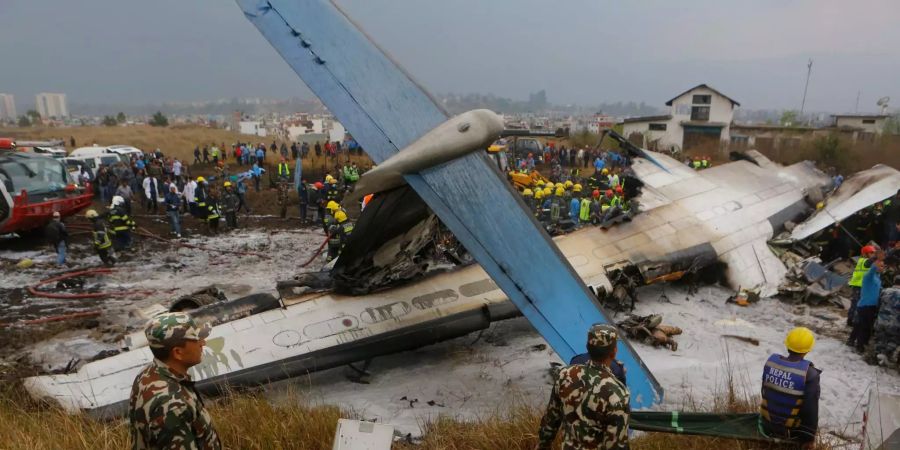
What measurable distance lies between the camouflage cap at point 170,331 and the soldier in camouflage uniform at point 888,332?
887 centimetres

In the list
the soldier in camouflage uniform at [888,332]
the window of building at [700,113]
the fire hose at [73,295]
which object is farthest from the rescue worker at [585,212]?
the window of building at [700,113]

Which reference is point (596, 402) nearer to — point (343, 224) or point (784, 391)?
point (784, 391)

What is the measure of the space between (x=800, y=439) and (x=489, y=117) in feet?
13.0

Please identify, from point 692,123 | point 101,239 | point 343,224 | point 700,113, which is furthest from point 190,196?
point 700,113

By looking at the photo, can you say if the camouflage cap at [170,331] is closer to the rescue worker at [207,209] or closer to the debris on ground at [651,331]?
the debris on ground at [651,331]

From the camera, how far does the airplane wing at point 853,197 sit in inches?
467

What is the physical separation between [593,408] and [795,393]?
6.67 feet

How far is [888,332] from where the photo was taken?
24.0ft

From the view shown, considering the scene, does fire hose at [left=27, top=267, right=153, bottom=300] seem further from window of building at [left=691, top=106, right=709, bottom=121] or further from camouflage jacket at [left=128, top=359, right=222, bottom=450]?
window of building at [left=691, top=106, right=709, bottom=121]

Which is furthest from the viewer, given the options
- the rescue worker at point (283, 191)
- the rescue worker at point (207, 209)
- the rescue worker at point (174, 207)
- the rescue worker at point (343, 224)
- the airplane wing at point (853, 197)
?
the rescue worker at point (283, 191)

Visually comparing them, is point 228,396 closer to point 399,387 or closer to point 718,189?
point 399,387

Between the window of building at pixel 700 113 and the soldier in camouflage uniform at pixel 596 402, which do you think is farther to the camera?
the window of building at pixel 700 113

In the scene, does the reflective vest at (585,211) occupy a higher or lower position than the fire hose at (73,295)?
higher

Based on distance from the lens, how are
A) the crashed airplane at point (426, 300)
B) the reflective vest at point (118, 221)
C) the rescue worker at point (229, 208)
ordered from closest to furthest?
1. the crashed airplane at point (426, 300)
2. the reflective vest at point (118, 221)
3. the rescue worker at point (229, 208)
